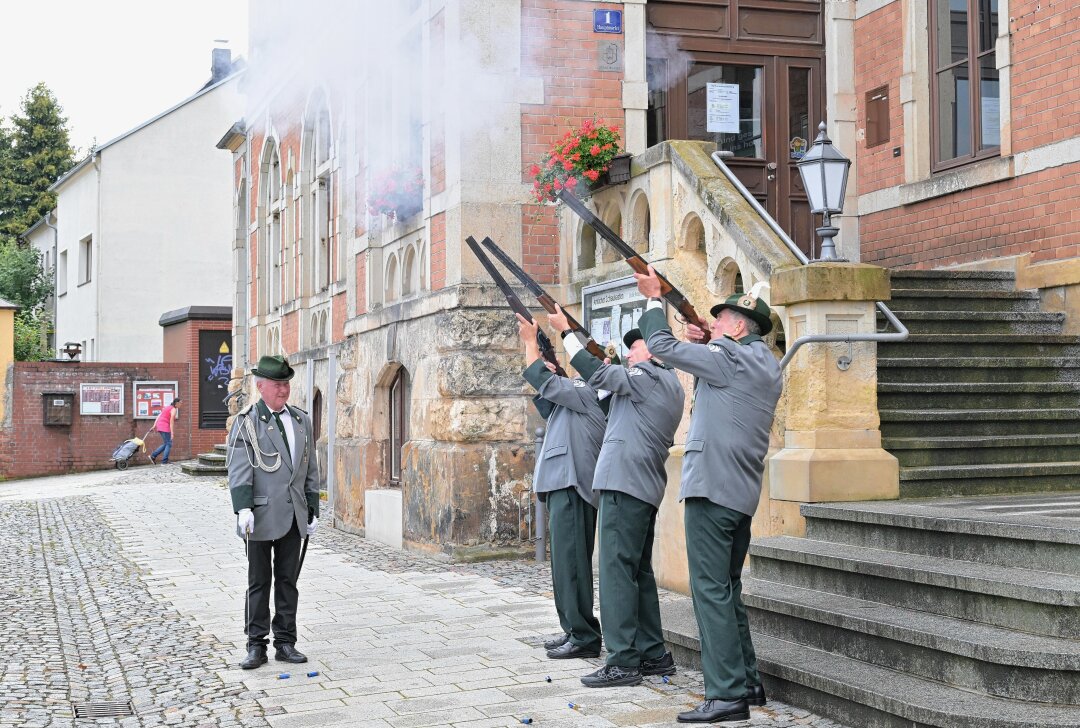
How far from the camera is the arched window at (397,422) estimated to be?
13195mm

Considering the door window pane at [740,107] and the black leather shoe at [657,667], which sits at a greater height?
the door window pane at [740,107]

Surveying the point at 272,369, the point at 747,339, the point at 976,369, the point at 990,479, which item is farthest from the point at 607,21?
the point at 747,339

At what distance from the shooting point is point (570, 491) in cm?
716

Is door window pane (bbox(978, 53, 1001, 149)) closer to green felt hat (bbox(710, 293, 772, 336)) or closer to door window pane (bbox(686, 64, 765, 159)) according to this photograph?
door window pane (bbox(686, 64, 765, 159))

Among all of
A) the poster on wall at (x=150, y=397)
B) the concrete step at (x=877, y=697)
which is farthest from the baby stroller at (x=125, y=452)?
the concrete step at (x=877, y=697)

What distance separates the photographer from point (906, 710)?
498cm

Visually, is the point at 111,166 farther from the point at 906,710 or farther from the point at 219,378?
the point at 906,710

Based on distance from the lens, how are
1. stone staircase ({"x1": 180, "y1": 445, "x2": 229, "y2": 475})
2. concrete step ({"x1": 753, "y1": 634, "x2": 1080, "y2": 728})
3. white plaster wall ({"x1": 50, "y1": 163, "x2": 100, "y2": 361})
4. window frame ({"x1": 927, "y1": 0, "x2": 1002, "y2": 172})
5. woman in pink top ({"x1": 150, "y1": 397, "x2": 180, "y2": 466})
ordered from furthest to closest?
white plaster wall ({"x1": 50, "y1": 163, "x2": 100, "y2": 361})
woman in pink top ({"x1": 150, "y1": 397, "x2": 180, "y2": 466})
stone staircase ({"x1": 180, "y1": 445, "x2": 229, "y2": 475})
window frame ({"x1": 927, "y1": 0, "x2": 1002, "y2": 172})
concrete step ({"x1": 753, "y1": 634, "x2": 1080, "y2": 728})

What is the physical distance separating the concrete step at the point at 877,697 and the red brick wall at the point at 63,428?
2313cm

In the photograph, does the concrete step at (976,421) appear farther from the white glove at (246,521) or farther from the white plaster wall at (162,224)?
the white plaster wall at (162,224)

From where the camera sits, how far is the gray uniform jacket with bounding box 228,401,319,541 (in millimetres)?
7172

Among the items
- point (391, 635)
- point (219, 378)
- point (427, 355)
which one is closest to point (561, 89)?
point (427, 355)

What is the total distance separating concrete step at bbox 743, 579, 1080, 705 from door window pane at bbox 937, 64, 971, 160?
533 centimetres

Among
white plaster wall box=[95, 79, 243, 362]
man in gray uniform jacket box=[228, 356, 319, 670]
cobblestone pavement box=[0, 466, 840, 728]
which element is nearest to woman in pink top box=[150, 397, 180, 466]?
white plaster wall box=[95, 79, 243, 362]
